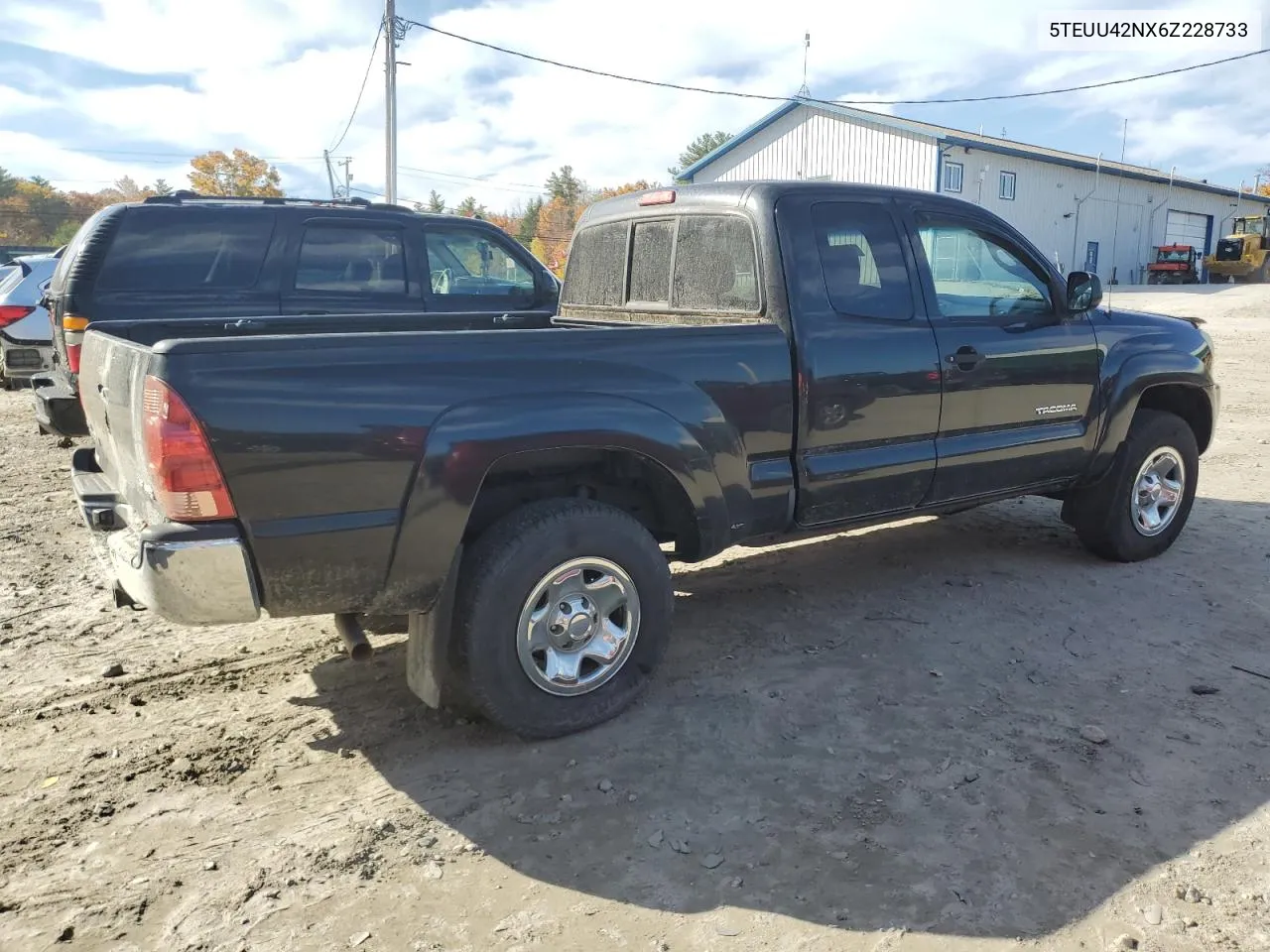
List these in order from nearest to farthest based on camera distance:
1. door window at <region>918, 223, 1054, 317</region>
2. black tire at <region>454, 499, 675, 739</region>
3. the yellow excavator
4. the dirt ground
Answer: the dirt ground → black tire at <region>454, 499, 675, 739</region> → door window at <region>918, 223, 1054, 317</region> → the yellow excavator

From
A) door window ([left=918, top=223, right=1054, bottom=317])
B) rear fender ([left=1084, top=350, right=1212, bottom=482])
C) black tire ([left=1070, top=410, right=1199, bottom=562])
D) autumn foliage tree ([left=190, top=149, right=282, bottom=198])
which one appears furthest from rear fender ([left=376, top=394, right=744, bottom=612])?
autumn foliage tree ([left=190, top=149, right=282, bottom=198])

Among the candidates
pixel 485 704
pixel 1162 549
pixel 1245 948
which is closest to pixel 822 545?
pixel 1162 549

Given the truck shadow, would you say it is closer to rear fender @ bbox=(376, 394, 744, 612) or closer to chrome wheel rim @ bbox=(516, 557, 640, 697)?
chrome wheel rim @ bbox=(516, 557, 640, 697)

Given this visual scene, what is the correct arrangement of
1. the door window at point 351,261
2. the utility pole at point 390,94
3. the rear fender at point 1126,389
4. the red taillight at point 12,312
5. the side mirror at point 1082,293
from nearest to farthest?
the side mirror at point 1082,293, the rear fender at point 1126,389, the door window at point 351,261, the red taillight at point 12,312, the utility pole at point 390,94

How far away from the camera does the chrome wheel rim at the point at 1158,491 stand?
17.5 feet

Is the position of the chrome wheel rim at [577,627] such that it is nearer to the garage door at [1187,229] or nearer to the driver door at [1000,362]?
the driver door at [1000,362]

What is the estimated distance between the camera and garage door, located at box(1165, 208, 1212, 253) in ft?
124

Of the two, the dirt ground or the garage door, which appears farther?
the garage door

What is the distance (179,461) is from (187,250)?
181 inches

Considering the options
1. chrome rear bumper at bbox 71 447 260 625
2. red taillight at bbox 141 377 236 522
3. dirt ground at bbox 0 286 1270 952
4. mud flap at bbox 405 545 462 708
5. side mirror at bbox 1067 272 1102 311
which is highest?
side mirror at bbox 1067 272 1102 311

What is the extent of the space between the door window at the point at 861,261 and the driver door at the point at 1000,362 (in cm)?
16

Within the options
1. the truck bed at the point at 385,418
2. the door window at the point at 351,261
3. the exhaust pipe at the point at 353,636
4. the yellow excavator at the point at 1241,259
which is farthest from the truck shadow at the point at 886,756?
the yellow excavator at the point at 1241,259

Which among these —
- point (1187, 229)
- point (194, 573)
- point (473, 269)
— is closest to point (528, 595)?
point (194, 573)

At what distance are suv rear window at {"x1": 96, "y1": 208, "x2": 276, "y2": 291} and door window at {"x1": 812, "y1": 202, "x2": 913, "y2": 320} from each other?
14.6 ft
